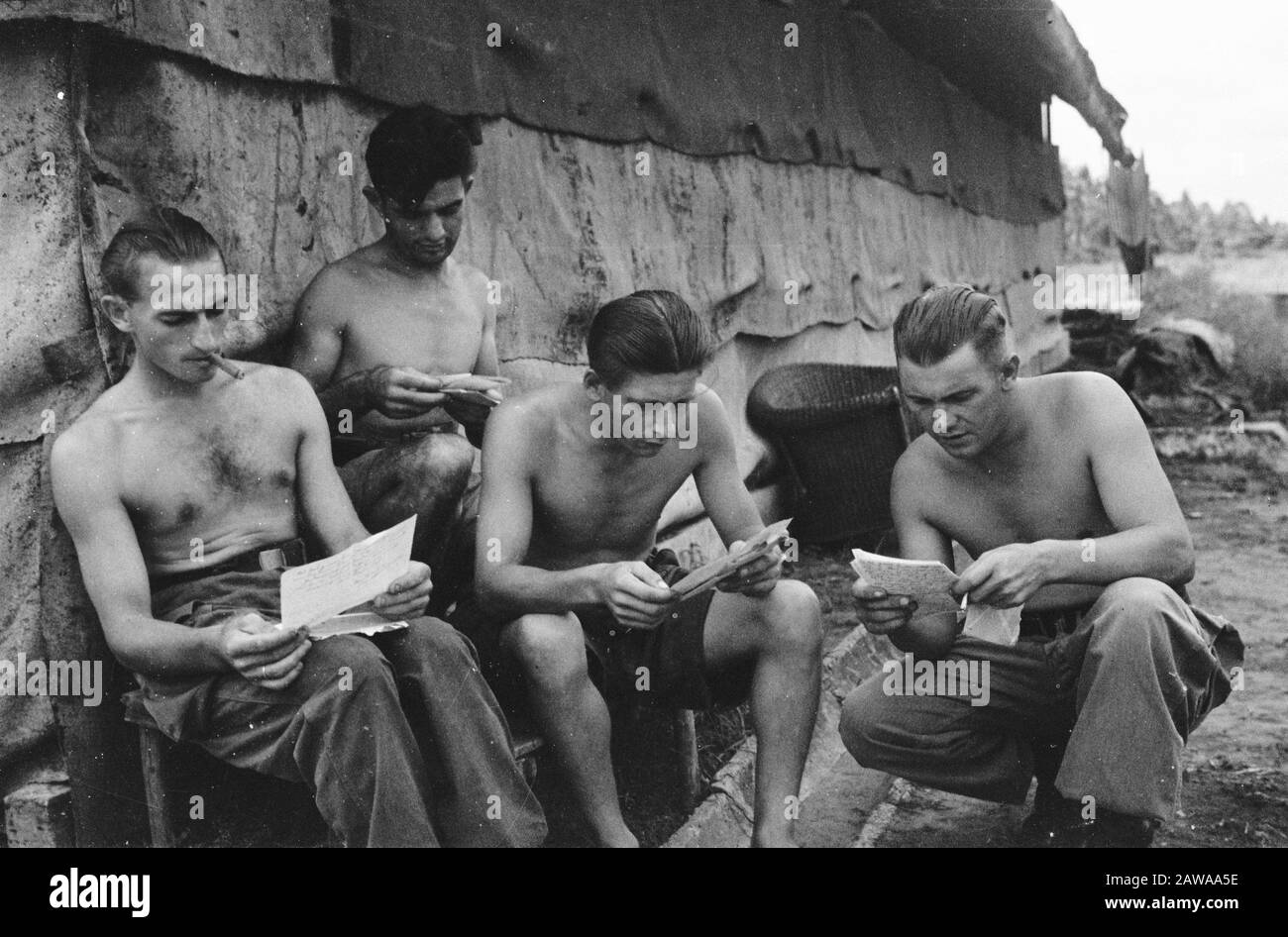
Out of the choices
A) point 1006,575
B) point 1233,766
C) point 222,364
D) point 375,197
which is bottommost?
point 1233,766

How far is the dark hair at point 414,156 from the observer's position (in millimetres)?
3705

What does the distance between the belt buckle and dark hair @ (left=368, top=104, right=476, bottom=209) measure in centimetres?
117

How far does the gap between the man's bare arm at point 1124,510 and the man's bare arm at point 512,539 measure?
45.2 inches

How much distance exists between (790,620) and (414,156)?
1.69 meters

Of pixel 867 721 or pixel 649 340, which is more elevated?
pixel 649 340

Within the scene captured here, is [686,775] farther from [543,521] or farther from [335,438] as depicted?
[335,438]

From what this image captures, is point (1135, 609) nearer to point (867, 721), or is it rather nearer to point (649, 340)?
point (867, 721)

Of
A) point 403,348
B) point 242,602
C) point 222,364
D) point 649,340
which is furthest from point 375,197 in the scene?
point 242,602

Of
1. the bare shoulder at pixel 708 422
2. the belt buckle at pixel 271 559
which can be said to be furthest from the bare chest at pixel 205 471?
the bare shoulder at pixel 708 422

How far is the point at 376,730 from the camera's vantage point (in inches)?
104

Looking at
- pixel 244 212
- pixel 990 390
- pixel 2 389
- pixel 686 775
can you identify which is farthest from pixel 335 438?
pixel 990 390

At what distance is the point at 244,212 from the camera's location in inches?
138

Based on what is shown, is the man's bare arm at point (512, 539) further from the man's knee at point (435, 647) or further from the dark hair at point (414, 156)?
the dark hair at point (414, 156)

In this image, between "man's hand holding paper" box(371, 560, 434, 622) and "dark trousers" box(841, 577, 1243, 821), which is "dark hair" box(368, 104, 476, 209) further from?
"dark trousers" box(841, 577, 1243, 821)
